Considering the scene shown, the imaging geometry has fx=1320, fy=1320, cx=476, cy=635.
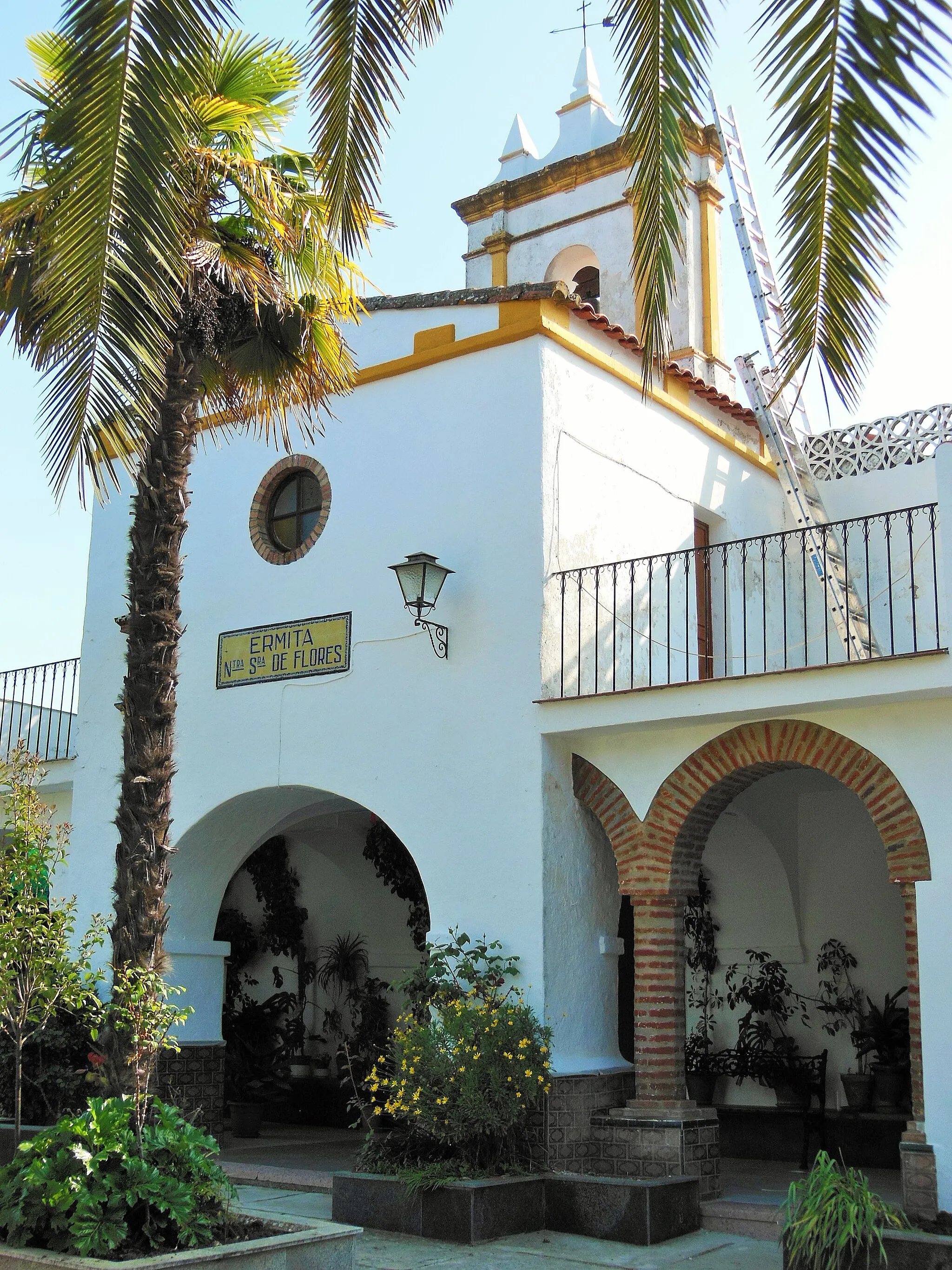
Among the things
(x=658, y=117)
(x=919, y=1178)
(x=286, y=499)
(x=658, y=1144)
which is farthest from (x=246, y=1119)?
(x=658, y=117)

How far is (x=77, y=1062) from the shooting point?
1094 cm

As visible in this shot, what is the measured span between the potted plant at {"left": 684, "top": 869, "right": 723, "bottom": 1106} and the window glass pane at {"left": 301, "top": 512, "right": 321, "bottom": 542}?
4624 mm

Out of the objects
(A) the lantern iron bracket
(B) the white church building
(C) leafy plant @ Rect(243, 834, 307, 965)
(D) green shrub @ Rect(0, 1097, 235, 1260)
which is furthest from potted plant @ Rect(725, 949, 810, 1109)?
(D) green shrub @ Rect(0, 1097, 235, 1260)

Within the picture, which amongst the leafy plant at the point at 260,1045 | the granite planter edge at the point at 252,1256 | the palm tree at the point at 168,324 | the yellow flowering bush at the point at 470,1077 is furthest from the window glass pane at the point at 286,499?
the granite planter edge at the point at 252,1256

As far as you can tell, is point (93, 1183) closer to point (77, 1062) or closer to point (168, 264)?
point (168, 264)

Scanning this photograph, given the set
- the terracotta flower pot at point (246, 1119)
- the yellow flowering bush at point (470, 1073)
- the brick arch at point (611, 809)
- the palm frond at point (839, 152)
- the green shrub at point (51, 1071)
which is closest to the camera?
the palm frond at point (839, 152)

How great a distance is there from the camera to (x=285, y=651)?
1096 cm

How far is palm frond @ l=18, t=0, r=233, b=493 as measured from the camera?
4.32m

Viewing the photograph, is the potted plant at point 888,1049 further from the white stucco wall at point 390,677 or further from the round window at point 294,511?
the round window at point 294,511

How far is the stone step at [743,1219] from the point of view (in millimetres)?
8203

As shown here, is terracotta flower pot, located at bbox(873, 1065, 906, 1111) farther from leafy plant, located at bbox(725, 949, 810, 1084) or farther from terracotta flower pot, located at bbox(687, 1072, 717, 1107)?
terracotta flower pot, located at bbox(687, 1072, 717, 1107)

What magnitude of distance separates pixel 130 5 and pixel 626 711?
580 cm

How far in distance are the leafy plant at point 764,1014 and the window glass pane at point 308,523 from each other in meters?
5.35

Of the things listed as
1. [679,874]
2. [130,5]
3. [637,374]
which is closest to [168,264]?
[130,5]
